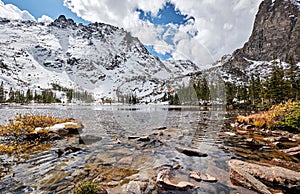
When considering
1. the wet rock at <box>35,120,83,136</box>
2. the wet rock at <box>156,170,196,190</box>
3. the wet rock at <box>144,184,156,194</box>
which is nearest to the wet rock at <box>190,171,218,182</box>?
the wet rock at <box>156,170,196,190</box>

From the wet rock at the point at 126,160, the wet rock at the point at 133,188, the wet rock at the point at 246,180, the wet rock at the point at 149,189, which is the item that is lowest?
the wet rock at the point at 126,160

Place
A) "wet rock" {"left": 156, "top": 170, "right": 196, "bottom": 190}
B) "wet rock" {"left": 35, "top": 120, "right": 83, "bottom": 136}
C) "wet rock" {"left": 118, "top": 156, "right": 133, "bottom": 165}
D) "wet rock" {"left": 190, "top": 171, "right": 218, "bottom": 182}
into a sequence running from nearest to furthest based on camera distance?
"wet rock" {"left": 156, "top": 170, "right": 196, "bottom": 190}, "wet rock" {"left": 190, "top": 171, "right": 218, "bottom": 182}, "wet rock" {"left": 118, "top": 156, "right": 133, "bottom": 165}, "wet rock" {"left": 35, "top": 120, "right": 83, "bottom": 136}

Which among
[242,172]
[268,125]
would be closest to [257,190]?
[242,172]

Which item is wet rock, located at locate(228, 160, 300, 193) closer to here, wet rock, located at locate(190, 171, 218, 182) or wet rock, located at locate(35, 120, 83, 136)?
wet rock, located at locate(190, 171, 218, 182)

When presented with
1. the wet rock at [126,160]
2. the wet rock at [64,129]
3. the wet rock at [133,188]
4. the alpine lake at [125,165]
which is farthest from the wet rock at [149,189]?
the wet rock at [64,129]

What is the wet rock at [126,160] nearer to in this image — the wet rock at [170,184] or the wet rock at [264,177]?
the wet rock at [170,184]

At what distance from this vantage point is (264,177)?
276 inches

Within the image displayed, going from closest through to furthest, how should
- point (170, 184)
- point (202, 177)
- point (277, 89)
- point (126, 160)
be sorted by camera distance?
point (170, 184) → point (202, 177) → point (126, 160) → point (277, 89)

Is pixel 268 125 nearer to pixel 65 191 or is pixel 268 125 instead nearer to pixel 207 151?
pixel 207 151

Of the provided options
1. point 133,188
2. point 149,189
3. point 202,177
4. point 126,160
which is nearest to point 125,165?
point 126,160

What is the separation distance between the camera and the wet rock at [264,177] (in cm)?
651

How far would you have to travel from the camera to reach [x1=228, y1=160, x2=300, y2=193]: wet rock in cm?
651

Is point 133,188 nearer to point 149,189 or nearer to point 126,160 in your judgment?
point 149,189

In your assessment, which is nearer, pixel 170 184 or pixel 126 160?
pixel 170 184
